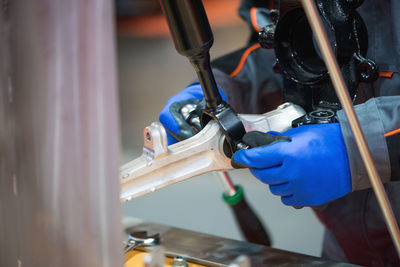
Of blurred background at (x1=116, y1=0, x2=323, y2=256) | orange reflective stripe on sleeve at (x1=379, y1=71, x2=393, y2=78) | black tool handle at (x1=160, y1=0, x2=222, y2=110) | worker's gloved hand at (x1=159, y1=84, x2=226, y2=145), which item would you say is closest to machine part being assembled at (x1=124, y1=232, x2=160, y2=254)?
worker's gloved hand at (x1=159, y1=84, x2=226, y2=145)

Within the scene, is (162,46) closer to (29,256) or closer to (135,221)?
(135,221)

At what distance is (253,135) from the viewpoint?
513 mm

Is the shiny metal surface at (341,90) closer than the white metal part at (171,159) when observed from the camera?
Yes

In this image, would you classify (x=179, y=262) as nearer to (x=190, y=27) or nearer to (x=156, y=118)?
(x=190, y=27)

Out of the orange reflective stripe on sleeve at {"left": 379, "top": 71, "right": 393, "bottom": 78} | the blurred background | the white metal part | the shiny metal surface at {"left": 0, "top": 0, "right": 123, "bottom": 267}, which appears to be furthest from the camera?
the blurred background

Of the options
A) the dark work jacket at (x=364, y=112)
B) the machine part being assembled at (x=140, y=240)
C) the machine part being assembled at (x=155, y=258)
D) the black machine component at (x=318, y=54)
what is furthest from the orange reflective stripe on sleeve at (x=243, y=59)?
the machine part being assembled at (x=155, y=258)

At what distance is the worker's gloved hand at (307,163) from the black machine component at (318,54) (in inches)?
1.1

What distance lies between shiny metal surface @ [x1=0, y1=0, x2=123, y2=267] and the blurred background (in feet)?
3.87

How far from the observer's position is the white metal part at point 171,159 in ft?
1.61

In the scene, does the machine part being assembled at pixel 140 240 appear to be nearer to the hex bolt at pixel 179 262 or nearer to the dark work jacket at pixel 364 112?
the hex bolt at pixel 179 262

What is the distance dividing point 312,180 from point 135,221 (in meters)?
0.31

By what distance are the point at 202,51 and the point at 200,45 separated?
0.04ft

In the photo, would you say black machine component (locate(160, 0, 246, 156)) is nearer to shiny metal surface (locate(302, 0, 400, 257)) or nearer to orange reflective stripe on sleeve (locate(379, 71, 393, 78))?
shiny metal surface (locate(302, 0, 400, 257))

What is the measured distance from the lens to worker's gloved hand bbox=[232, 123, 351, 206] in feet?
1.69
